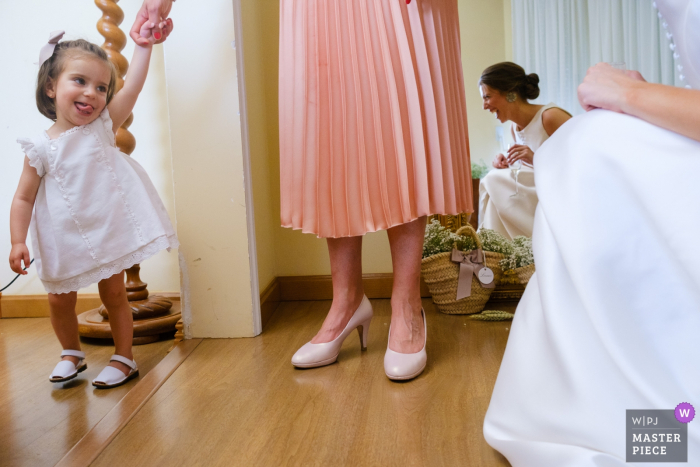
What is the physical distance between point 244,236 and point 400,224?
0.46 m

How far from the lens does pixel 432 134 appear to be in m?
1.13

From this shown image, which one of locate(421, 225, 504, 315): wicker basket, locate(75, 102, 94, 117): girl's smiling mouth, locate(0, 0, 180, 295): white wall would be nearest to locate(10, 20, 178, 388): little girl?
locate(75, 102, 94, 117): girl's smiling mouth

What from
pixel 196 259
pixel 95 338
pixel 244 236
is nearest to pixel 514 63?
pixel 244 236

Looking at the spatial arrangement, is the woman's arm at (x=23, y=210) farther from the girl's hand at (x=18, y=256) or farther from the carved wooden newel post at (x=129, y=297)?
the carved wooden newel post at (x=129, y=297)

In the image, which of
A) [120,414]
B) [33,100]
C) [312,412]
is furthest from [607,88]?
[33,100]

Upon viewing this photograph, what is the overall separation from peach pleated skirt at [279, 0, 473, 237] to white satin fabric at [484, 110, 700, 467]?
0.49 metres

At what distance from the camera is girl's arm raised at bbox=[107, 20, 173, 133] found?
118 cm

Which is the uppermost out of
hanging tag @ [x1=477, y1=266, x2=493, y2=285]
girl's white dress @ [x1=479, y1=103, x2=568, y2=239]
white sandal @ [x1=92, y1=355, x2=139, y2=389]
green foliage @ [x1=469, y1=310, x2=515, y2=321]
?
girl's white dress @ [x1=479, y1=103, x2=568, y2=239]

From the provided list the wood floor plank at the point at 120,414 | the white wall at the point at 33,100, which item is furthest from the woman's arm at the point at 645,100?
the white wall at the point at 33,100

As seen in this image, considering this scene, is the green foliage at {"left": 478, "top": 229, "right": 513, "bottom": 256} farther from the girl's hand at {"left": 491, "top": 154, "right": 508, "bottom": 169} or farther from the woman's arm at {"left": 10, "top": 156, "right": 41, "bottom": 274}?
the woman's arm at {"left": 10, "top": 156, "right": 41, "bottom": 274}

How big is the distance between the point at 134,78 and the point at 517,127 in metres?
1.04

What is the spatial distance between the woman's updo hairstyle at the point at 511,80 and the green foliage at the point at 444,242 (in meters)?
0.45

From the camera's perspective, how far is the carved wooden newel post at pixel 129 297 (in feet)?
4.65

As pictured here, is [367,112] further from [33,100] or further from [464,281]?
[33,100]
